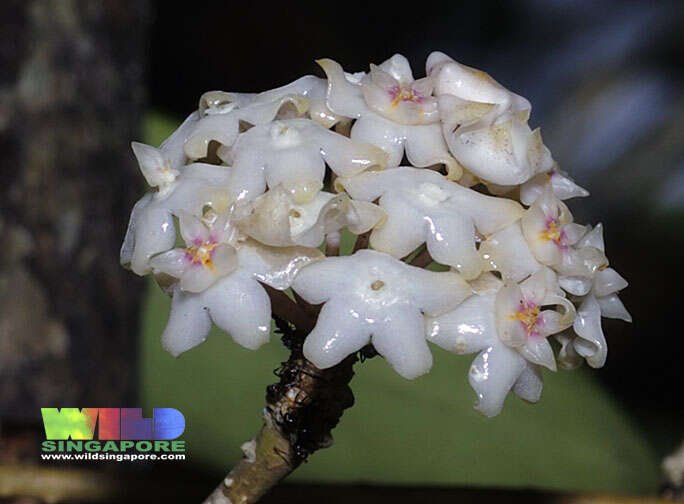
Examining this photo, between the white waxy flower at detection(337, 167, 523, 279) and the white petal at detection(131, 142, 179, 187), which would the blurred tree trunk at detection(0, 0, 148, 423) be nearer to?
the white petal at detection(131, 142, 179, 187)

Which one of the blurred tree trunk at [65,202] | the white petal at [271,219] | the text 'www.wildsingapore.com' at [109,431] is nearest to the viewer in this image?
the white petal at [271,219]

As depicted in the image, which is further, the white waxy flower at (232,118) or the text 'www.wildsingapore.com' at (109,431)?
the text 'www.wildsingapore.com' at (109,431)

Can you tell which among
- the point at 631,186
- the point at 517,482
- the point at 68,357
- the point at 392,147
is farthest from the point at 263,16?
the point at 392,147

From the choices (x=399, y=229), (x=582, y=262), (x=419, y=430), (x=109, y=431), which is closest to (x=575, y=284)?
(x=582, y=262)

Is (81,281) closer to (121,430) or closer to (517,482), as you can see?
(121,430)

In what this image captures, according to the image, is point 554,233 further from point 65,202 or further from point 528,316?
point 65,202

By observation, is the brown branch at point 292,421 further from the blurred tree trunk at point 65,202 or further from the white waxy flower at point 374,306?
the blurred tree trunk at point 65,202

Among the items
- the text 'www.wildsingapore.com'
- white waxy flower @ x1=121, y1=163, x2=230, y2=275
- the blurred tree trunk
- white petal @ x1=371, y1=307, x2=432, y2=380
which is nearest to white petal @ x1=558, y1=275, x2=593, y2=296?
white petal @ x1=371, y1=307, x2=432, y2=380

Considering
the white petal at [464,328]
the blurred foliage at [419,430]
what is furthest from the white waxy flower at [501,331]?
the blurred foliage at [419,430]
